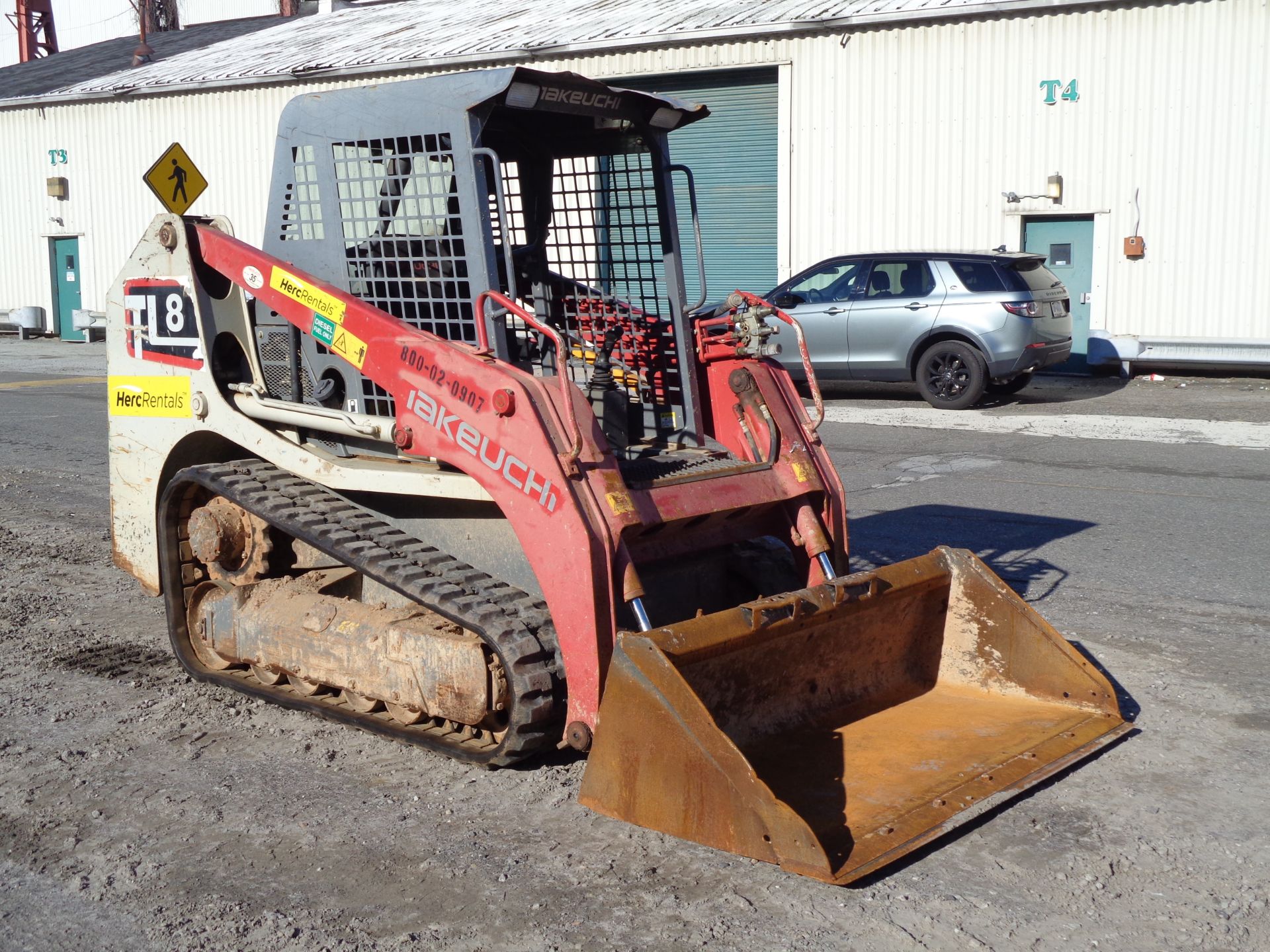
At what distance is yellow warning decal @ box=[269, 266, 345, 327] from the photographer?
17.5 ft

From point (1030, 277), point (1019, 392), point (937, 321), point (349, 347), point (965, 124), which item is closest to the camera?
point (349, 347)

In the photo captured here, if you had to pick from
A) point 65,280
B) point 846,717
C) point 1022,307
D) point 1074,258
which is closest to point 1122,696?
point 846,717

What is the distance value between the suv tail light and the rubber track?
1141 cm

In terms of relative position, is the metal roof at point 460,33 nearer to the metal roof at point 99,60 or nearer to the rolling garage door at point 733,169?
the metal roof at point 99,60

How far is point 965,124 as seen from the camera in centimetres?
1942

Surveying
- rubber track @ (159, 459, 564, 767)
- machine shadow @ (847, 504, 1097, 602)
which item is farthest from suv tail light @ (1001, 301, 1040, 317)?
rubber track @ (159, 459, 564, 767)

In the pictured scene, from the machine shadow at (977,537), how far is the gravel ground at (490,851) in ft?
5.30

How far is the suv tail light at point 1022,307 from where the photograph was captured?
1551 centimetres

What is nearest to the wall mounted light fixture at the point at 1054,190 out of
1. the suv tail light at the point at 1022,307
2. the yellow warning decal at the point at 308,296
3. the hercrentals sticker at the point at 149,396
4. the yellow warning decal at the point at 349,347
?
the suv tail light at the point at 1022,307

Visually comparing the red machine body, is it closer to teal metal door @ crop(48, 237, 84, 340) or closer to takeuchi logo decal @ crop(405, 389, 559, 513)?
takeuchi logo decal @ crop(405, 389, 559, 513)

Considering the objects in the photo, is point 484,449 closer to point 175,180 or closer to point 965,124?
point 175,180

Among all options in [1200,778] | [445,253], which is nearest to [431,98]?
[445,253]

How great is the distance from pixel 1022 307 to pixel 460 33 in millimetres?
14235

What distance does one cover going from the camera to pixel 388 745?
17.2 ft
